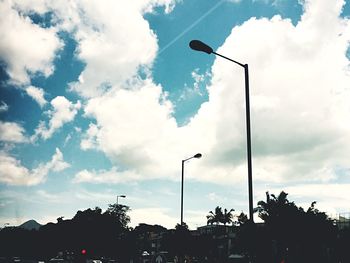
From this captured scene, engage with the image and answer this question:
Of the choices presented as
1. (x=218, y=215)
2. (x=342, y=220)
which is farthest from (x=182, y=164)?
(x=218, y=215)

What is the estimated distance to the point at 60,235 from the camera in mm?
104188

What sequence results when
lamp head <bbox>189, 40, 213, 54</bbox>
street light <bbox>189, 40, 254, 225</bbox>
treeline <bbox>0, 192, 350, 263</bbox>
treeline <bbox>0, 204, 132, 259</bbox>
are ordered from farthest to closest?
1. treeline <bbox>0, 204, 132, 259</bbox>
2. treeline <bbox>0, 192, 350, 263</bbox>
3. lamp head <bbox>189, 40, 213, 54</bbox>
4. street light <bbox>189, 40, 254, 225</bbox>

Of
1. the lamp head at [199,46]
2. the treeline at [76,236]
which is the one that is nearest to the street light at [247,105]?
the lamp head at [199,46]

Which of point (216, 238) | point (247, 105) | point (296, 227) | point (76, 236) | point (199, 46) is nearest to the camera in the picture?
point (199, 46)

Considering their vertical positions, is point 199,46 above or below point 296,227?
above

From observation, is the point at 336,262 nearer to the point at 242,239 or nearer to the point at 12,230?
the point at 242,239

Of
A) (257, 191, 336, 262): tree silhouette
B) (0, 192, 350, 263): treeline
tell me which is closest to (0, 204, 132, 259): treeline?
(0, 192, 350, 263): treeline

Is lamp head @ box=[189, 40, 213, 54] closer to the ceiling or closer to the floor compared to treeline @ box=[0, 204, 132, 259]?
closer to the ceiling

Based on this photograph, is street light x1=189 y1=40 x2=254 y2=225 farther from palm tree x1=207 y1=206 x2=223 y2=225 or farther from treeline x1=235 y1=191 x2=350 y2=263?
palm tree x1=207 y1=206 x2=223 y2=225

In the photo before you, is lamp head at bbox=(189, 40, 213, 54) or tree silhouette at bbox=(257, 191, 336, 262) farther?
tree silhouette at bbox=(257, 191, 336, 262)

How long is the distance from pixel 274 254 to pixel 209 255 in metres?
78.2

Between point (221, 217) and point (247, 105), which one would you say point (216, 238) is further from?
point (247, 105)

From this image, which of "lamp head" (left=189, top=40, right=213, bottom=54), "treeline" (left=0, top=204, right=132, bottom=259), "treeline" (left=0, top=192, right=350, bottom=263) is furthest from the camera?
"treeline" (left=0, top=204, right=132, bottom=259)

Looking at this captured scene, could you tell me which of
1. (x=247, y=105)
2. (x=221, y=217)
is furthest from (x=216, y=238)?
(x=247, y=105)
